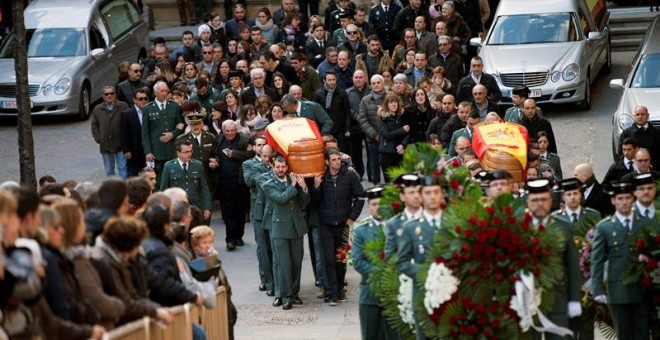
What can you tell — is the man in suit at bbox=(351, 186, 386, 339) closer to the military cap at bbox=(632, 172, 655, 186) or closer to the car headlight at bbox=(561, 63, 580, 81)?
the military cap at bbox=(632, 172, 655, 186)

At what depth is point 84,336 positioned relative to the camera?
34.5 feet

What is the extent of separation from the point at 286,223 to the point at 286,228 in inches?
2.5

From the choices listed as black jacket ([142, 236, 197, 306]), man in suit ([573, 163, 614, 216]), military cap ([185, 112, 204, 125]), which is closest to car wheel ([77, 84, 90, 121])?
military cap ([185, 112, 204, 125])

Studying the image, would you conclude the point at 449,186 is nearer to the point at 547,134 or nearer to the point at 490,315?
the point at 490,315

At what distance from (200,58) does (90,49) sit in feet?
8.79

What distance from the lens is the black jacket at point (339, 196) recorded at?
65.0 feet

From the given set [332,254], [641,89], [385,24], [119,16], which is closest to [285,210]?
[332,254]

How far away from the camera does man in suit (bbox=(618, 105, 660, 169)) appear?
2228 centimetres

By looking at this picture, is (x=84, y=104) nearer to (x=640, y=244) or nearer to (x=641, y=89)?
(x=641, y=89)

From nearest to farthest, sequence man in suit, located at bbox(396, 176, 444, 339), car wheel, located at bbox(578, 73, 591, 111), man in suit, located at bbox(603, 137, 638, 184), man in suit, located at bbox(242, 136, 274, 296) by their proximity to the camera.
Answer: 1. man in suit, located at bbox(396, 176, 444, 339)
2. man in suit, located at bbox(242, 136, 274, 296)
3. man in suit, located at bbox(603, 137, 638, 184)
4. car wheel, located at bbox(578, 73, 591, 111)

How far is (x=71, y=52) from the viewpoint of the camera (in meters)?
30.1

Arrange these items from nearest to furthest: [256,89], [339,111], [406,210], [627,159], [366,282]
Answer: [406,210], [366,282], [627,159], [256,89], [339,111]

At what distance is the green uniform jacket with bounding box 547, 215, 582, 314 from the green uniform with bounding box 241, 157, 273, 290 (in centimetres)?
668

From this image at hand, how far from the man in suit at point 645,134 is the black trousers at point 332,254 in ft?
15.0
